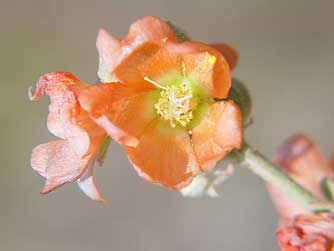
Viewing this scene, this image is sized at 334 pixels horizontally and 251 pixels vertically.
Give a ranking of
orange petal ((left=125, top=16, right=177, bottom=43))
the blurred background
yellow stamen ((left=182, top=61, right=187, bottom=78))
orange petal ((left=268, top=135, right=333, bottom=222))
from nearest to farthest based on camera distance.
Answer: orange petal ((left=125, top=16, right=177, bottom=43)) < yellow stamen ((left=182, top=61, right=187, bottom=78)) < orange petal ((left=268, top=135, right=333, bottom=222)) < the blurred background

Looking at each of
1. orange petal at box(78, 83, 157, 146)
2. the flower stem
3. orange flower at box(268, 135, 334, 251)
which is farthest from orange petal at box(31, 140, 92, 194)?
orange flower at box(268, 135, 334, 251)

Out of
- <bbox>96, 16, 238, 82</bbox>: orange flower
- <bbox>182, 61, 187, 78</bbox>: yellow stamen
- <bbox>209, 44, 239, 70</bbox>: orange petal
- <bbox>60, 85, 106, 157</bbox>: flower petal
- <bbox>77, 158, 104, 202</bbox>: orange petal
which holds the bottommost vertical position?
<bbox>77, 158, 104, 202</bbox>: orange petal

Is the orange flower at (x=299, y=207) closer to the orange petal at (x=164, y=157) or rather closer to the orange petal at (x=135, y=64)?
the orange petal at (x=164, y=157)

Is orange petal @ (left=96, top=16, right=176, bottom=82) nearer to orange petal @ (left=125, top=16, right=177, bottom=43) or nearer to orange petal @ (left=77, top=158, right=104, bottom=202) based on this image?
orange petal @ (left=125, top=16, right=177, bottom=43)

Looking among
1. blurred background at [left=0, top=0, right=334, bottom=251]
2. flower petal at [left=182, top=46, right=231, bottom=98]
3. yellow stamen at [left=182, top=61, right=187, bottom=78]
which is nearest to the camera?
flower petal at [left=182, top=46, right=231, bottom=98]

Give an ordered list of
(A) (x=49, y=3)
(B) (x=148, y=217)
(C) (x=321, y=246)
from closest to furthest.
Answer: (C) (x=321, y=246) < (B) (x=148, y=217) < (A) (x=49, y=3)

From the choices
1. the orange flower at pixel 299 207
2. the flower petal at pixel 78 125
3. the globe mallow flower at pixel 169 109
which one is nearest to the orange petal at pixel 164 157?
the globe mallow flower at pixel 169 109

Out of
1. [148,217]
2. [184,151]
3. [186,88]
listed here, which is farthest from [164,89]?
[148,217]

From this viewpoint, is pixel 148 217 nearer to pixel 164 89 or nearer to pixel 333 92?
pixel 333 92
